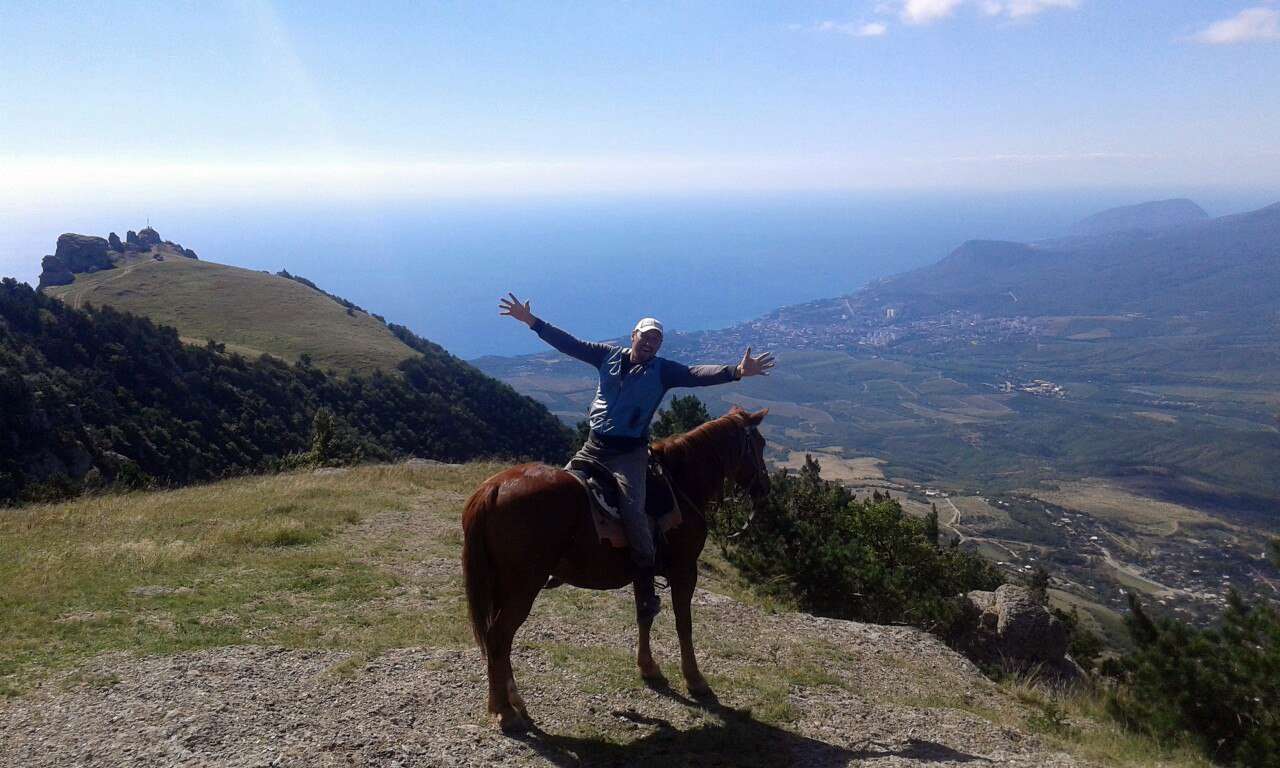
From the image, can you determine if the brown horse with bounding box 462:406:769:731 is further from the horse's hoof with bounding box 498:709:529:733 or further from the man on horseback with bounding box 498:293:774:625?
the man on horseback with bounding box 498:293:774:625

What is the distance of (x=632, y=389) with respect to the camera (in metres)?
6.70

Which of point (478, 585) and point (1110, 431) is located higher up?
point (478, 585)

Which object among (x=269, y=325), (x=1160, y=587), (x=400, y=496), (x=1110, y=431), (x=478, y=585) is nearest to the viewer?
(x=478, y=585)

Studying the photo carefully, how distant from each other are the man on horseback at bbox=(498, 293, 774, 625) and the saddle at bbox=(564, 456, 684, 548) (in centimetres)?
7

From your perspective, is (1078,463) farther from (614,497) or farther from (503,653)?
(503,653)

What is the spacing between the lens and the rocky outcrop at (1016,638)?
37.7 ft

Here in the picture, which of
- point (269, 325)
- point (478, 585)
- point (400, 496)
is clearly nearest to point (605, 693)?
point (478, 585)

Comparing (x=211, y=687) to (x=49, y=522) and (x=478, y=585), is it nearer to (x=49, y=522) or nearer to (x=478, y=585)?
(x=478, y=585)

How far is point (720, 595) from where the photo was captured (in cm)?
1117

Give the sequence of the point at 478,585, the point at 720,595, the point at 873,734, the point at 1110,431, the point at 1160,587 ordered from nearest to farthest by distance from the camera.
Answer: the point at 478,585 < the point at 873,734 < the point at 720,595 < the point at 1160,587 < the point at 1110,431

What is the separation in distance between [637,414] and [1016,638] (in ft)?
28.1

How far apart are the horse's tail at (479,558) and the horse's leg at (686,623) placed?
1.89m

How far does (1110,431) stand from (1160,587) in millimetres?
96351

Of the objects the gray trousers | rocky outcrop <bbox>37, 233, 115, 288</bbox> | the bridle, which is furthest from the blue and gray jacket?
rocky outcrop <bbox>37, 233, 115, 288</bbox>
